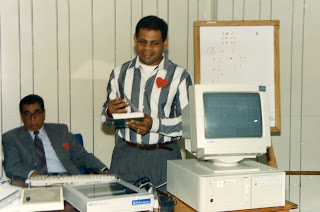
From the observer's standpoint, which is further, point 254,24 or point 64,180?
point 254,24

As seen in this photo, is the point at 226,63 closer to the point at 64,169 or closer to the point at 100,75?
the point at 100,75

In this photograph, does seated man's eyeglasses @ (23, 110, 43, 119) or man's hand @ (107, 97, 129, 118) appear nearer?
man's hand @ (107, 97, 129, 118)

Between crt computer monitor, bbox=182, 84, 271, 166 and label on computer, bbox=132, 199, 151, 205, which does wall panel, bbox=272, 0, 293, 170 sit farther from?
label on computer, bbox=132, 199, 151, 205

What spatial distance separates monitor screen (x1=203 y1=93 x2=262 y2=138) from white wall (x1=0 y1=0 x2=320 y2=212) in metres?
1.95

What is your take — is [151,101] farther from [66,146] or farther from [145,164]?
[66,146]

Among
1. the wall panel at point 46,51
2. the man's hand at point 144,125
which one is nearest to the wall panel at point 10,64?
the wall panel at point 46,51

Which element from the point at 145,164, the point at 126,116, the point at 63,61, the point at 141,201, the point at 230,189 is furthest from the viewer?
the point at 63,61

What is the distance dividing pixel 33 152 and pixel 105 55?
42.4 inches

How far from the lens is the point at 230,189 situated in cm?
174

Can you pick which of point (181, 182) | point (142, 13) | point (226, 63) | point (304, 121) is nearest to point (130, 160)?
point (181, 182)

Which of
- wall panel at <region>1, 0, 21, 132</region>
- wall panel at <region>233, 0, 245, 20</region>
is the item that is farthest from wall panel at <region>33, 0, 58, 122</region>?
wall panel at <region>233, 0, 245, 20</region>

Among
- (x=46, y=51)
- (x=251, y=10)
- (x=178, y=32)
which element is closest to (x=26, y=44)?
(x=46, y=51)

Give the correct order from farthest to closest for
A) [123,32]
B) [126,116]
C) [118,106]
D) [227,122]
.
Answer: [123,32]
[118,106]
[126,116]
[227,122]

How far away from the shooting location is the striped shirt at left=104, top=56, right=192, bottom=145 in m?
2.50
